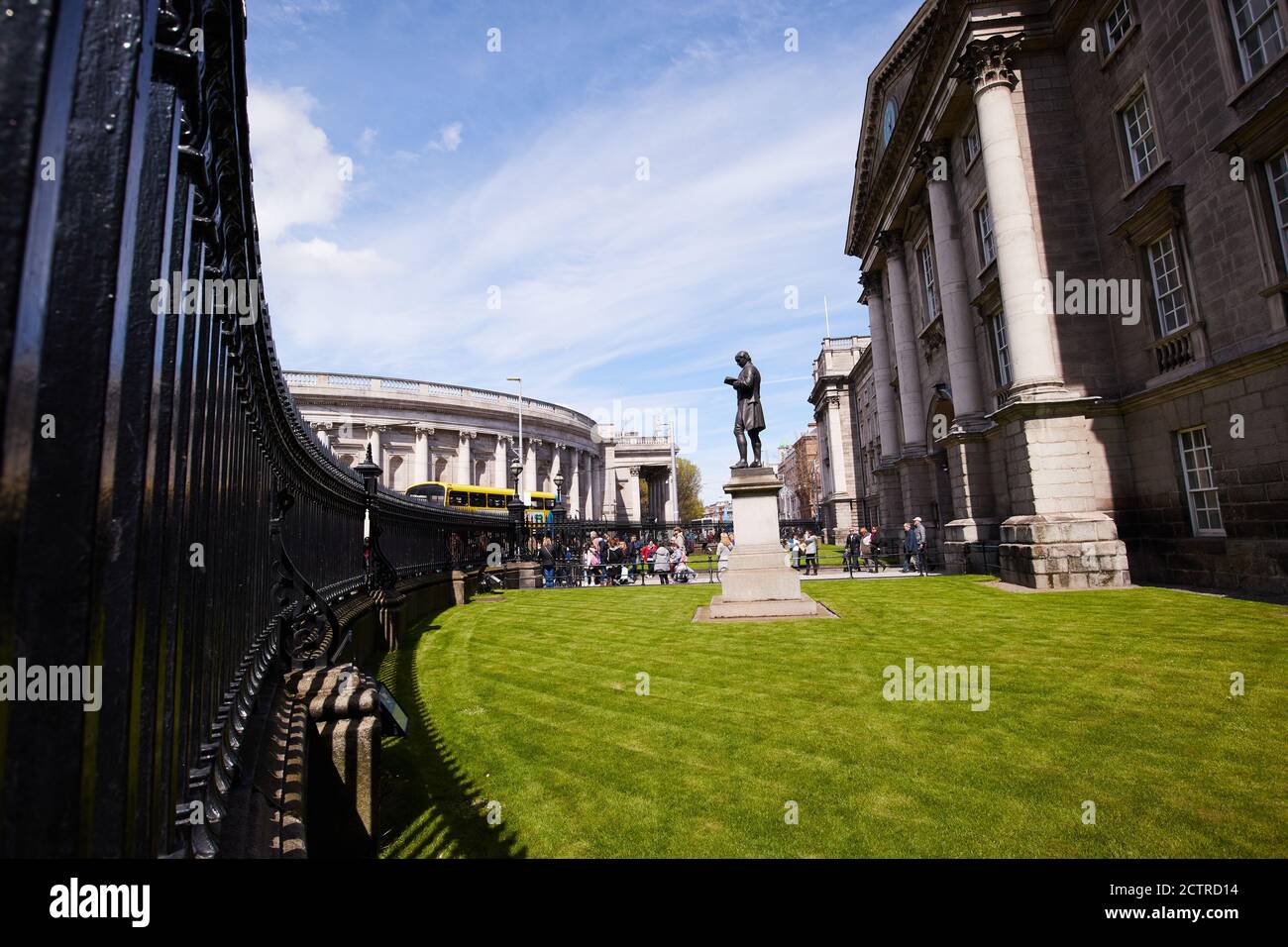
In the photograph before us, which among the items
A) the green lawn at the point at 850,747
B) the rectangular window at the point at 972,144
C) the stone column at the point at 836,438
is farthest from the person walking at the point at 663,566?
the stone column at the point at 836,438

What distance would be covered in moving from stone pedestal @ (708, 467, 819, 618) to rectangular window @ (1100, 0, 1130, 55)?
45.6 ft

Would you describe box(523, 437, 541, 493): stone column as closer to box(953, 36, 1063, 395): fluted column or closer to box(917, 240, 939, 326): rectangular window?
box(917, 240, 939, 326): rectangular window

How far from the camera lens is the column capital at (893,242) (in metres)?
27.2

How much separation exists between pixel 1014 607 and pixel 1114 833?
365 inches

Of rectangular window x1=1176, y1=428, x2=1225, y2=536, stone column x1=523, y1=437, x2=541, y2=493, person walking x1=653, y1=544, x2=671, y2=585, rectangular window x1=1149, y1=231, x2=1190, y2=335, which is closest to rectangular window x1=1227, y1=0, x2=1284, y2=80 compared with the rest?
rectangular window x1=1149, y1=231, x2=1190, y2=335

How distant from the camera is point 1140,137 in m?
14.3

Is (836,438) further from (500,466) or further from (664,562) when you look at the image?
(664,562)

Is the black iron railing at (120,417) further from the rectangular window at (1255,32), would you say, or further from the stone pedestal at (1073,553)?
the rectangular window at (1255,32)

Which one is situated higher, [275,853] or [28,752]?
[28,752]

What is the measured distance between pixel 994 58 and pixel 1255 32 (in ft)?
20.4

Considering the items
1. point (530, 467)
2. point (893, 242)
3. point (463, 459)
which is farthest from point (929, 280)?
point (530, 467)
